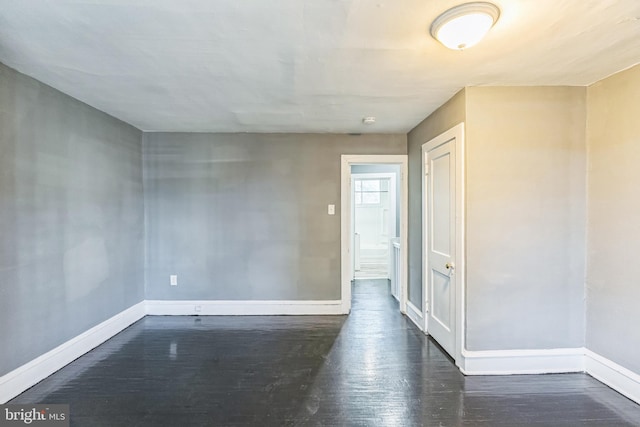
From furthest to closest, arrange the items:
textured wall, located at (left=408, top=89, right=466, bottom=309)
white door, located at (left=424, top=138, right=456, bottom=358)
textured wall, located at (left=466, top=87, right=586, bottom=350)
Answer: textured wall, located at (left=408, top=89, right=466, bottom=309) → white door, located at (left=424, top=138, right=456, bottom=358) → textured wall, located at (left=466, top=87, right=586, bottom=350)

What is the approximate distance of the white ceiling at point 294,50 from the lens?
150 cm

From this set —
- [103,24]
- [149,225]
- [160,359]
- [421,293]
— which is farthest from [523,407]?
[149,225]

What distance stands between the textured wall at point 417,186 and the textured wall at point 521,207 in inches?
19.2

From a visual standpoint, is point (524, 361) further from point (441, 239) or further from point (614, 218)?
point (614, 218)

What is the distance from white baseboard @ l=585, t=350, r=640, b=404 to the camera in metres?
2.11

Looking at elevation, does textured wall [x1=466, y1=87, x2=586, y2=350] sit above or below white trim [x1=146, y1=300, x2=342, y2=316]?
above

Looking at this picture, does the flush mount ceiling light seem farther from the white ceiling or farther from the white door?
the white door

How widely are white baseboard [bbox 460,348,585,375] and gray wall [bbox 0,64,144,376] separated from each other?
3333 millimetres

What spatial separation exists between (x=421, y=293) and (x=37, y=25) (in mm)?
3678

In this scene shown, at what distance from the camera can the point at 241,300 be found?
3832 mm

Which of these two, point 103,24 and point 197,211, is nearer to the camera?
point 103,24

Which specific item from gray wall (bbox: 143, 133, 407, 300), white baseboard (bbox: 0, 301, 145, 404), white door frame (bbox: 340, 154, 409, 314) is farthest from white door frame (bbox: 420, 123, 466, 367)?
white baseboard (bbox: 0, 301, 145, 404)

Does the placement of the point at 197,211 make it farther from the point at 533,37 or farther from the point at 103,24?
the point at 533,37

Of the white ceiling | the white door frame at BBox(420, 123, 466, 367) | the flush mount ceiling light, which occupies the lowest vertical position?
the white door frame at BBox(420, 123, 466, 367)
